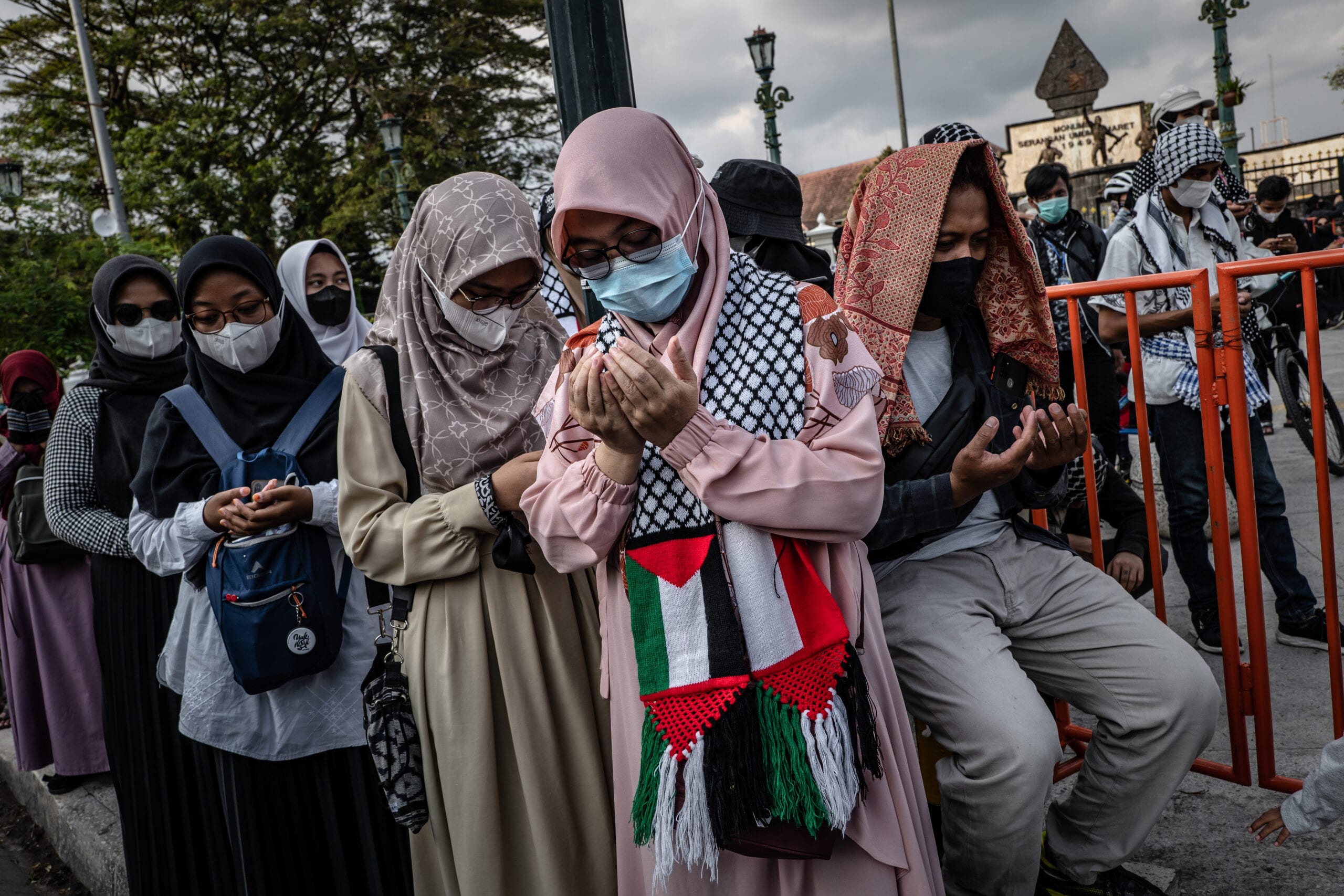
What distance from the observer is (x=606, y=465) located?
1.85 m

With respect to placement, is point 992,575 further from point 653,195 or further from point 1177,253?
point 1177,253

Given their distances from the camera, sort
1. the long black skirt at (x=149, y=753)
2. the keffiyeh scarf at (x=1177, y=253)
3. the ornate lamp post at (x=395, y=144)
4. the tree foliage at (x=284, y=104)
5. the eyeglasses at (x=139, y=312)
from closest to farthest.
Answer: the long black skirt at (x=149, y=753) → the eyeglasses at (x=139, y=312) → the keffiyeh scarf at (x=1177, y=253) → the ornate lamp post at (x=395, y=144) → the tree foliage at (x=284, y=104)

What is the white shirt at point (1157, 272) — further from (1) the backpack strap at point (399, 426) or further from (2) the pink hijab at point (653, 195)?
(1) the backpack strap at point (399, 426)

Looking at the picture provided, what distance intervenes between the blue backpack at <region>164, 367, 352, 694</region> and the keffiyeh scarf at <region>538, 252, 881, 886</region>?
103cm

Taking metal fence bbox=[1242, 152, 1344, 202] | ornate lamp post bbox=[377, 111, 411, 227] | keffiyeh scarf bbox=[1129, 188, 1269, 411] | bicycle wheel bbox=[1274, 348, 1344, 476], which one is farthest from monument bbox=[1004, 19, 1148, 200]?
keffiyeh scarf bbox=[1129, 188, 1269, 411]

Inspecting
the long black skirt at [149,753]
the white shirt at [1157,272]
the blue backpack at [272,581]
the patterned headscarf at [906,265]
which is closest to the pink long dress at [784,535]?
the patterned headscarf at [906,265]

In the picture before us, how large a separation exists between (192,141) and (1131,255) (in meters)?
20.0

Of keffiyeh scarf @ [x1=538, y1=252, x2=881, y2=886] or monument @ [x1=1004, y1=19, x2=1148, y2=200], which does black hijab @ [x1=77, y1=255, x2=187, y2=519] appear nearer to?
keffiyeh scarf @ [x1=538, y1=252, x2=881, y2=886]

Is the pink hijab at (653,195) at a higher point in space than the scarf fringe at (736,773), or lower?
higher

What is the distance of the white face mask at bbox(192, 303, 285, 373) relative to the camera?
2701mm

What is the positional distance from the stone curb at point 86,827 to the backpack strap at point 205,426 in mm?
1644

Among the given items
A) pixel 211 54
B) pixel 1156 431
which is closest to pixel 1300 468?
pixel 1156 431

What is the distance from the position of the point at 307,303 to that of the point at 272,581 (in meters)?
1.96

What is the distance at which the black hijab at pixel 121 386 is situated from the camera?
126 inches
